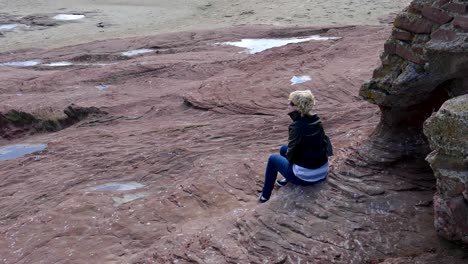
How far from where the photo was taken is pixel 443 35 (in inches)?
185

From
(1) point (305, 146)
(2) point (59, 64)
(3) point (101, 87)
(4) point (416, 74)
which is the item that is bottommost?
(2) point (59, 64)

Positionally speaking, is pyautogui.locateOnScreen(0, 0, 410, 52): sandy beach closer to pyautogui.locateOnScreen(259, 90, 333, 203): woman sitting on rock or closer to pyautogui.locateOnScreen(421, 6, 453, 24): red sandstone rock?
pyautogui.locateOnScreen(259, 90, 333, 203): woman sitting on rock

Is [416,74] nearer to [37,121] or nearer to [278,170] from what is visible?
[278,170]

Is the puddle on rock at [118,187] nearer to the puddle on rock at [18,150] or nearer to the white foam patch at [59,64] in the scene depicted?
the puddle on rock at [18,150]

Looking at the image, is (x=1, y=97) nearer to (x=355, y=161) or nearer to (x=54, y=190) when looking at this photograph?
(x=54, y=190)

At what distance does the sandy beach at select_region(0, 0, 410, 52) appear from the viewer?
1891 cm

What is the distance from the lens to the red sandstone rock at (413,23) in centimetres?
488

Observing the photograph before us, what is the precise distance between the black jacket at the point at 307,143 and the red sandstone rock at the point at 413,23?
102 cm

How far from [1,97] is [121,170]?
17.8 feet

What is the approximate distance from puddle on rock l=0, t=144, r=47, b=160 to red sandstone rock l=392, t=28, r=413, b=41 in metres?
5.54

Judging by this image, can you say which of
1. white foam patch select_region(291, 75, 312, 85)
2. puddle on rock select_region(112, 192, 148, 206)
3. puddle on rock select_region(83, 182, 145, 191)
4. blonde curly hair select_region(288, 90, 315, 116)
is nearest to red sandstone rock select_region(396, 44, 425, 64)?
blonde curly hair select_region(288, 90, 315, 116)

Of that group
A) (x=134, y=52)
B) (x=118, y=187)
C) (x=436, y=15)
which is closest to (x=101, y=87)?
(x=134, y=52)

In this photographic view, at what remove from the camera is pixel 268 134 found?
7742 mm

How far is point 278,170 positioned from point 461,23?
1.91 metres
